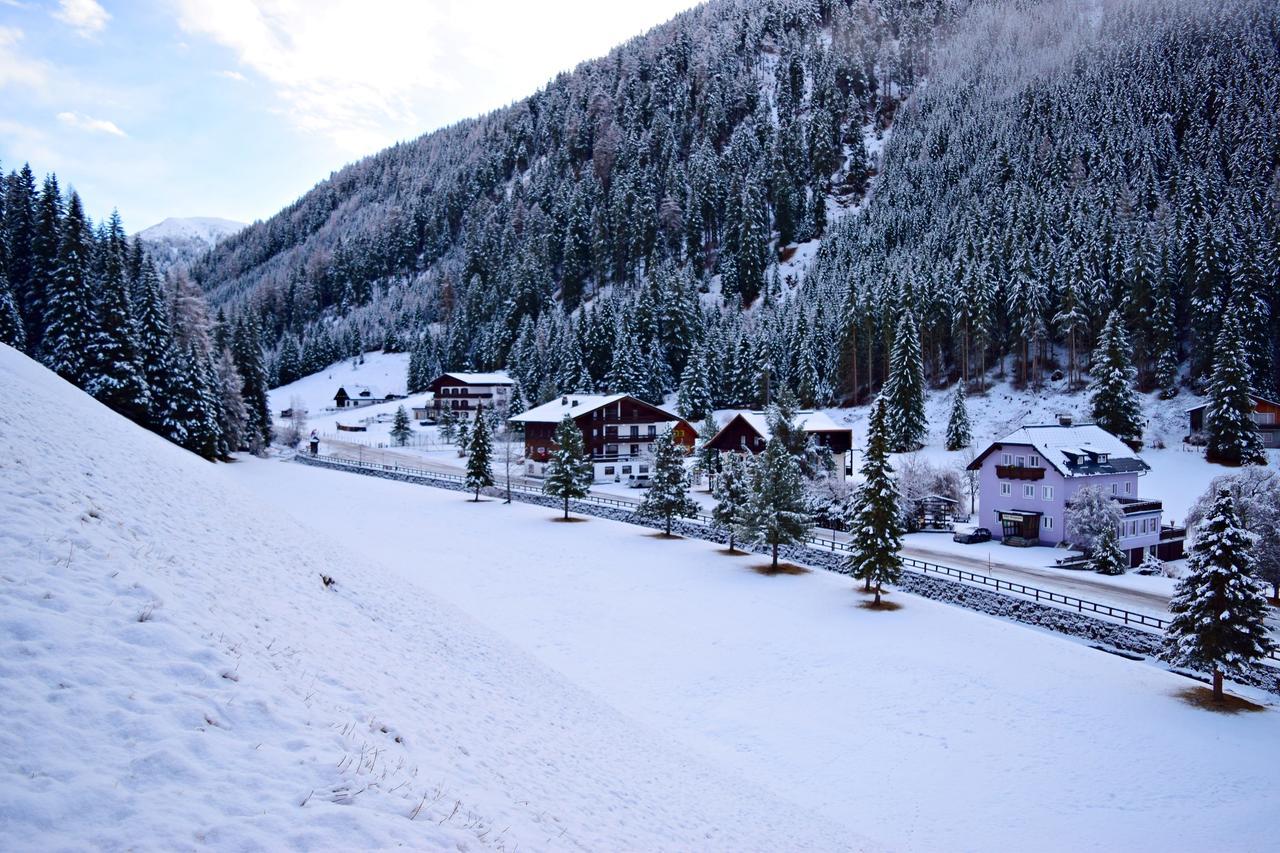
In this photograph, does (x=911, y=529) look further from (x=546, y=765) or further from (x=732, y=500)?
(x=546, y=765)

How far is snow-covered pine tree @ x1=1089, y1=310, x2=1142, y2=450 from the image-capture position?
209 feet

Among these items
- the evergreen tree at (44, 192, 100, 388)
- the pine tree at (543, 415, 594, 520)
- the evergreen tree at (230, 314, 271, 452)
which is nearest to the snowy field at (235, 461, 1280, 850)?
the pine tree at (543, 415, 594, 520)

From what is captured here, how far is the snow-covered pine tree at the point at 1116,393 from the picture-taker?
209 ft

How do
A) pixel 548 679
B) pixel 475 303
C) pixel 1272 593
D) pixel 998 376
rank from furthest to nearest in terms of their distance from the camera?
pixel 475 303 < pixel 998 376 < pixel 1272 593 < pixel 548 679

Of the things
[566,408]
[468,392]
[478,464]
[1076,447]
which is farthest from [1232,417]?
[468,392]

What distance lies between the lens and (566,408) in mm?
78125

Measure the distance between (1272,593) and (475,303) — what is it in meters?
139

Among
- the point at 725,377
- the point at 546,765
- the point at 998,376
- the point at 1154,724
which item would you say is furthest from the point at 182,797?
the point at 998,376

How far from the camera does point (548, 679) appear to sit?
18.4 m

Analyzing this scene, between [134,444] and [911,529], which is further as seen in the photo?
[911,529]

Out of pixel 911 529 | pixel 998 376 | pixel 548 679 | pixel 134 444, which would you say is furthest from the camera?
pixel 998 376

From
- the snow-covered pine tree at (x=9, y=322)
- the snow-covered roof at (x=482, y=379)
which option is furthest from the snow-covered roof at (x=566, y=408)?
the snow-covered pine tree at (x=9, y=322)

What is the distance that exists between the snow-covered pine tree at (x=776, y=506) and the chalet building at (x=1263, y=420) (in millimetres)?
49191

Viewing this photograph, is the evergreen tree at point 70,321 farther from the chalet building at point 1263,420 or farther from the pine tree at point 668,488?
the chalet building at point 1263,420
